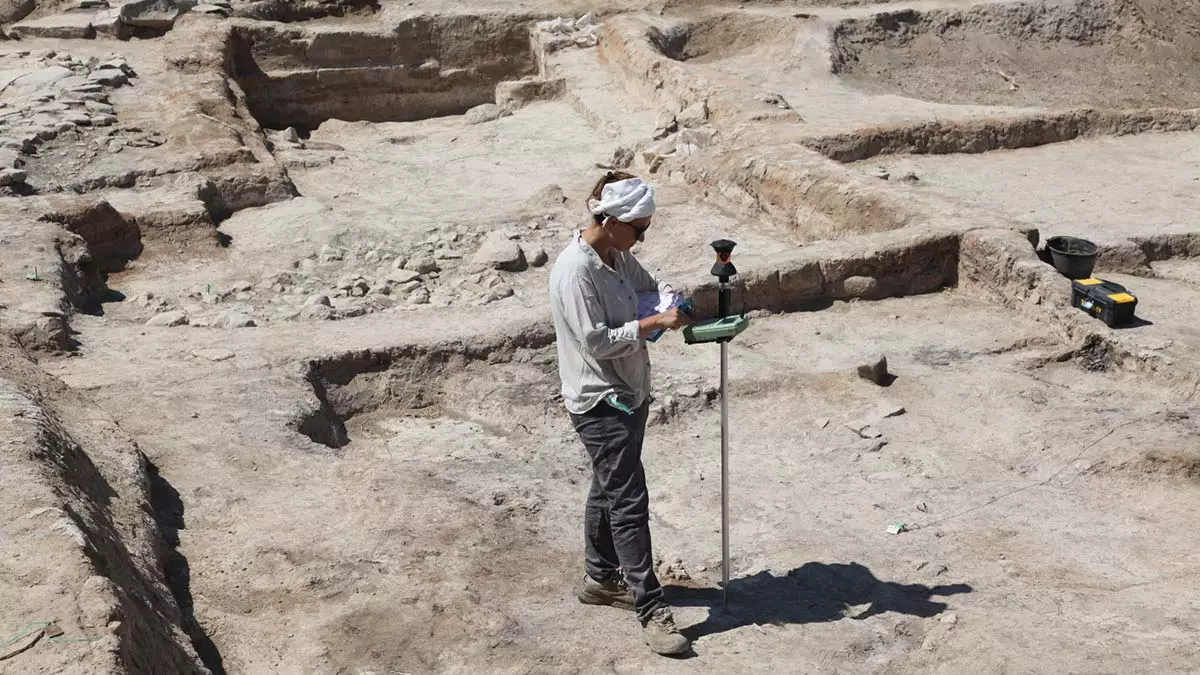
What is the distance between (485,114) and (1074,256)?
847 centimetres

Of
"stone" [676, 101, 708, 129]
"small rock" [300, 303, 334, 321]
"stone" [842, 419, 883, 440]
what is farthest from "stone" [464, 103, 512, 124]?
"stone" [842, 419, 883, 440]

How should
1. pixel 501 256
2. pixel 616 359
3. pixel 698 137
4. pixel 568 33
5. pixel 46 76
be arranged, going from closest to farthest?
pixel 616 359
pixel 501 256
pixel 698 137
pixel 46 76
pixel 568 33

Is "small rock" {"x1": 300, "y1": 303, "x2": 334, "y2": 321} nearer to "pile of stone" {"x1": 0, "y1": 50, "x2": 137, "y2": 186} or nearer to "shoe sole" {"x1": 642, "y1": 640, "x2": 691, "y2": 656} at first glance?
"pile of stone" {"x1": 0, "y1": 50, "x2": 137, "y2": 186}

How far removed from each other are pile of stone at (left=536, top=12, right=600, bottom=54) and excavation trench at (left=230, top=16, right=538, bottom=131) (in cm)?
47

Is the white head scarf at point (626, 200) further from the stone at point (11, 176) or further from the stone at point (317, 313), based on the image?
the stone at point (11, 176)

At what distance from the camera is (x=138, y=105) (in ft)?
42.3

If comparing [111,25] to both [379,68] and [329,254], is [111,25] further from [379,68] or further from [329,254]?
[329,254]

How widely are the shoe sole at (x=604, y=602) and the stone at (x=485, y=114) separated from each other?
10.9 m

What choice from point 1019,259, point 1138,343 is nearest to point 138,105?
point 1019,259

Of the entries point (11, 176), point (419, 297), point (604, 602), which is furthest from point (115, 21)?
Result: point (604, 602)

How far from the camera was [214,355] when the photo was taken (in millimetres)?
6793

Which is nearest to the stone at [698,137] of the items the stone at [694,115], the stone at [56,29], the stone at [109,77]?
the stone at [694,115]

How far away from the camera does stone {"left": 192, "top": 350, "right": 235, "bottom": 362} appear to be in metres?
6.76

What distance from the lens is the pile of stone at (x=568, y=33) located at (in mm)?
15906
